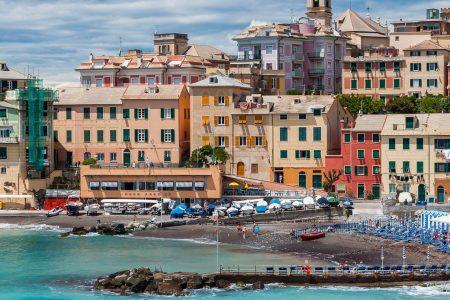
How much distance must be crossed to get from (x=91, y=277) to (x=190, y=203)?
3117 centimetres

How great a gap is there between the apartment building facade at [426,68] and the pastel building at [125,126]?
1122 inches

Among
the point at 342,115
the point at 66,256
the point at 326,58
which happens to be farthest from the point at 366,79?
the point at 66,256

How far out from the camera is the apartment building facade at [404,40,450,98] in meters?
135

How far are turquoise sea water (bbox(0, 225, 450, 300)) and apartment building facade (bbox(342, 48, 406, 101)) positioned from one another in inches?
1828

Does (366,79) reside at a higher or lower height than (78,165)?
higher

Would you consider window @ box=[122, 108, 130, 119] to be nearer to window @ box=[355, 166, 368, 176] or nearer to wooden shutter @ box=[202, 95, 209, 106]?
wooden shutter @ box=[202, 95, 209, 106]

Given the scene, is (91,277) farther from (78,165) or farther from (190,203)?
(78,165)

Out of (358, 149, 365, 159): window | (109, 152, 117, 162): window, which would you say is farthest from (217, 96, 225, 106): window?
(358, 149, 365, 159): window

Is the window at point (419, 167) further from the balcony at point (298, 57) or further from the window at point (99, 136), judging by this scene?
the balcony at point (298, 57)

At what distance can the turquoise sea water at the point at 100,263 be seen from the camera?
7319 centimetres

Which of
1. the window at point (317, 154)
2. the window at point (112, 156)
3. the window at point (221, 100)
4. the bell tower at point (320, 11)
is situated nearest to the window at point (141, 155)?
the window at point (112, 156)

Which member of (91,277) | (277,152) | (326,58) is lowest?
(91,277)

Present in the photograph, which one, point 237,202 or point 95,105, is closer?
point 237,202

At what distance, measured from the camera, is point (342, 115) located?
383 feet
